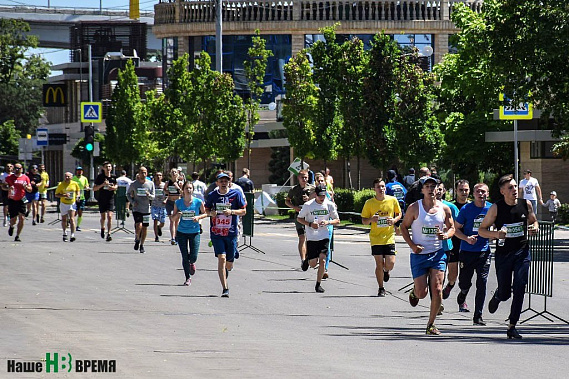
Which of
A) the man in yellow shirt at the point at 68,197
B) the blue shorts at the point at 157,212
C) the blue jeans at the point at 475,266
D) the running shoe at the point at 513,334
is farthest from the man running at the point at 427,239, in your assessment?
the man in yellow shirt at the point at 68,197

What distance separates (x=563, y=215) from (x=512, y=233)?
994 inches

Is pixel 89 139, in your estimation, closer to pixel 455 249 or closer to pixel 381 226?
pixel 381 226

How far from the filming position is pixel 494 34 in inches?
1055

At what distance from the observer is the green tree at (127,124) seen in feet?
219

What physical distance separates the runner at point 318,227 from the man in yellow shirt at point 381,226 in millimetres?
856

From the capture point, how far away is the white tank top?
13141mm

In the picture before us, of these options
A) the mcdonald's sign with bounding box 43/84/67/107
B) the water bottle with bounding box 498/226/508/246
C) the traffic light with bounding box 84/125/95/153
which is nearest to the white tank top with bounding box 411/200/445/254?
the water bottle with bounding box 498/226/508/246

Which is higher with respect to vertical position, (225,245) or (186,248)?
(225,245)

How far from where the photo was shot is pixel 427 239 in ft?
43.1

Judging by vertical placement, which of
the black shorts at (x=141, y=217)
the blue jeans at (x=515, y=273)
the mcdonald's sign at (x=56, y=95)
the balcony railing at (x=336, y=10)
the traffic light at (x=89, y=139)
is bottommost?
the black shorts at (x=141, y=217)

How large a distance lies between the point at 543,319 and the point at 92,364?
7113 mm

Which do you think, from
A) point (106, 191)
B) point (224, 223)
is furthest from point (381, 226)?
point (106, 191)

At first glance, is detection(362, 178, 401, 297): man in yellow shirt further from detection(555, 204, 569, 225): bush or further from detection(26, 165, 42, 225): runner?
detection(26, 165, 42, 225): runner

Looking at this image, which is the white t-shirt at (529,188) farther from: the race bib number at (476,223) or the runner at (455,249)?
the race bib number at (476,223)
